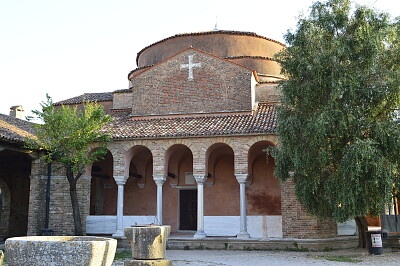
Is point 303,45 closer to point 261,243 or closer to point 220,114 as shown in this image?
point 220,114

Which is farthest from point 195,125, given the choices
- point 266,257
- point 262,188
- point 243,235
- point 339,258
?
point 339,258

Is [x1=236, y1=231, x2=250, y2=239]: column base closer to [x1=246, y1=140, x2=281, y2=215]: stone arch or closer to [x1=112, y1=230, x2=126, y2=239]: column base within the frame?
[x1=246, y1=140, x2=281, y2=215]: stone arch

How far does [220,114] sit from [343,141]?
5.47 m

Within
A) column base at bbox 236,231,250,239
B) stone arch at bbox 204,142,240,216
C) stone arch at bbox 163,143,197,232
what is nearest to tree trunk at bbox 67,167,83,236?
stone arch at bbox 163,143,197,232

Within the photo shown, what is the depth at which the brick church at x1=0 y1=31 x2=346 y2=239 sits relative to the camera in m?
13.0

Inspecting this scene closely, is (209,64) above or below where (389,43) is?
above

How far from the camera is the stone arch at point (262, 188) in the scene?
48.5ft

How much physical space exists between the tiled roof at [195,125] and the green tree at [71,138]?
1.02 m

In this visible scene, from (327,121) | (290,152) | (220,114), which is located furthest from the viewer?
(220,114)

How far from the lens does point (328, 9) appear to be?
11188mm

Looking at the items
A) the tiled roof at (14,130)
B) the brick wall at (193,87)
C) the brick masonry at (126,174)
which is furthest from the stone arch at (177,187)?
the tiled roof at (14,130)

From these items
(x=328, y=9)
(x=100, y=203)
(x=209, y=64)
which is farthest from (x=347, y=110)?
(x=100, y=203)

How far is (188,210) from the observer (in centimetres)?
1590

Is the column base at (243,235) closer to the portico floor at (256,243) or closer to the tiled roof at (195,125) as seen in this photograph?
the portico floor at (256,243)
